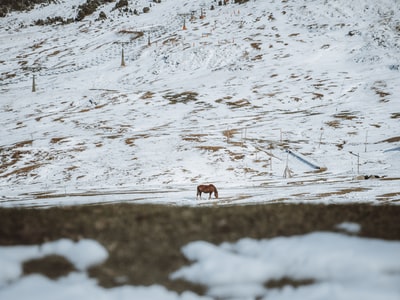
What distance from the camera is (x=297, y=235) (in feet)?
17.0

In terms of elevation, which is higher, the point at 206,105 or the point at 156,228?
the point at 206,105

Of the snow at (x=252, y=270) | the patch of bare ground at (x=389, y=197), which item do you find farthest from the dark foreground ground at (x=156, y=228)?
the patch of bare ground at (x=389, y=197)

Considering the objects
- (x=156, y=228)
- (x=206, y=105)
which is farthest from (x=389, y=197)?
(x=206, y=105)

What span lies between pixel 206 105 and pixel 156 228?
191 ft

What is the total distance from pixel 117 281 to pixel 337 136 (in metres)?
42.2

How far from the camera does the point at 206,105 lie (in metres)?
62.8

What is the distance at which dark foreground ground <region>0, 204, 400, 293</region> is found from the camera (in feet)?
14.6

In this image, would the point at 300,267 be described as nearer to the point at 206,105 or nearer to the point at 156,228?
the point at 156,228

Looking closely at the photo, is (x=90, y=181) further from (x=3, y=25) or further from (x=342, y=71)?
(x=3, y=25)

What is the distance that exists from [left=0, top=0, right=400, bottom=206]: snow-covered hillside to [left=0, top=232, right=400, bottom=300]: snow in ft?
40.5

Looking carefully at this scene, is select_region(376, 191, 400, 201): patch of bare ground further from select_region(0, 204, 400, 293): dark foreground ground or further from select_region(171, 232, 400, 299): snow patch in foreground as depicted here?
select_region(171, 232, 400, 299): snow patch in foreground

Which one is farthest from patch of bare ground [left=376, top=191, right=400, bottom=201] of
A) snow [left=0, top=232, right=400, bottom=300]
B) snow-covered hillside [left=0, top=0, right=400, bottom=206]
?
snow [left=0, top=232, right=400, bottom=300]

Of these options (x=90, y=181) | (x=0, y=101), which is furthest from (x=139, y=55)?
(x=90, y=181)

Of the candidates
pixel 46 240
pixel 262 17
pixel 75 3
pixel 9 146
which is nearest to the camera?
pixel 46 240
